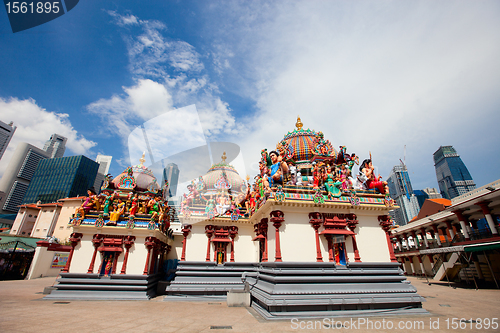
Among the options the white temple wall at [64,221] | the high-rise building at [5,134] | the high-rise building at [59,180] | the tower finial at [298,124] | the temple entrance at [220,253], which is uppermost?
the high-rise building at [5,134]

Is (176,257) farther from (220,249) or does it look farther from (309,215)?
(309,215)

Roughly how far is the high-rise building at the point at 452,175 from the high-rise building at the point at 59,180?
773ft

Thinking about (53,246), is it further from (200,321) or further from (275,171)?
(275,171)

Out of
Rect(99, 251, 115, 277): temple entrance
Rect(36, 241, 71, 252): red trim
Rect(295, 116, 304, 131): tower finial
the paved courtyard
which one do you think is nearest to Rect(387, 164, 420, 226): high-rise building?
Rect(295, 116, 304, 131): tower finial

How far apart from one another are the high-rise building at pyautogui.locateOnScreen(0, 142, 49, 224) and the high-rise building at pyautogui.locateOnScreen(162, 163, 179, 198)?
10751 centimetres

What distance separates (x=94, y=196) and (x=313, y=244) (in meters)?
17.5

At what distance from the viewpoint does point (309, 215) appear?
13391mm

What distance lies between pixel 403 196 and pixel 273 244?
17135 cm

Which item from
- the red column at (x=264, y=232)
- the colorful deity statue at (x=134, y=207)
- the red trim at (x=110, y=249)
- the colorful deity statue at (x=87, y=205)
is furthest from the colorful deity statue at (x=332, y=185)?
the colorful deity statue at (x=87, y=205)

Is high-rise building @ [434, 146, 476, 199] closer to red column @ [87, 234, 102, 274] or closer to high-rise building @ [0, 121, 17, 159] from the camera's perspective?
red column @ [87, 234, 102, 274]

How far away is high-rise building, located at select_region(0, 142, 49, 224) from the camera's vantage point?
99812 millimetres

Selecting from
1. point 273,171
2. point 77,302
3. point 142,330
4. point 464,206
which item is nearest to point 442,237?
point 464,206

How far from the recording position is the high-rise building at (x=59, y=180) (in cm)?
8962

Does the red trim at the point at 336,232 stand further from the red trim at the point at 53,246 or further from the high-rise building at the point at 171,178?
the red trim at the point at 53,246
